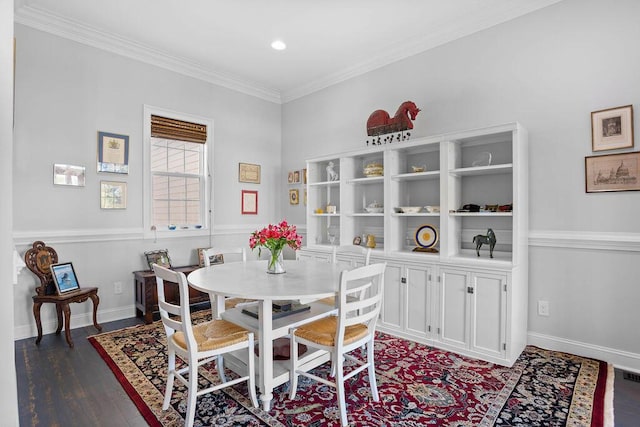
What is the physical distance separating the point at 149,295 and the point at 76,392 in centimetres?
144

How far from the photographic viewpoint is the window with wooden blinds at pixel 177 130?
13.7 ft

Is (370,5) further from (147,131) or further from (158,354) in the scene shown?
(158,354)

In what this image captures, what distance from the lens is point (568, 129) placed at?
2896 mm

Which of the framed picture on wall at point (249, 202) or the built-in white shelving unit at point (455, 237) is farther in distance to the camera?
the framed picture on wall at point (249, 202)

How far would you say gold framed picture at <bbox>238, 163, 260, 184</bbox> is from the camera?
5004 millimetres

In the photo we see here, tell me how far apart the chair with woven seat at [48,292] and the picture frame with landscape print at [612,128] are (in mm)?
4711

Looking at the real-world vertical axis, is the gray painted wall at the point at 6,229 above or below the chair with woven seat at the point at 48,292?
above

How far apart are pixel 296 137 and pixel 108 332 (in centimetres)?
350

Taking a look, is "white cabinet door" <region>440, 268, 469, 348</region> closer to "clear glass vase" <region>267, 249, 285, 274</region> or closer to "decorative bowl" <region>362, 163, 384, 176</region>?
"decorative bowl" <region>362, 163, 384, 176</region>

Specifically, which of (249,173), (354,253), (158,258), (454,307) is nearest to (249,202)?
(249,173)

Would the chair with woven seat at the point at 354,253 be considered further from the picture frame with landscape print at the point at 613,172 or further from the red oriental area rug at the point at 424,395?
the picture frame with landscape print at the point at 613,172

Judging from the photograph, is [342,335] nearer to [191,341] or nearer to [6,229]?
[191,341]

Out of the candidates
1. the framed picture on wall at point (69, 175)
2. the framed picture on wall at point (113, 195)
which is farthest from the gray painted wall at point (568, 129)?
the framed picture on wall at point (69, 175)

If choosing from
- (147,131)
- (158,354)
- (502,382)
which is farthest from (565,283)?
(147,131)
